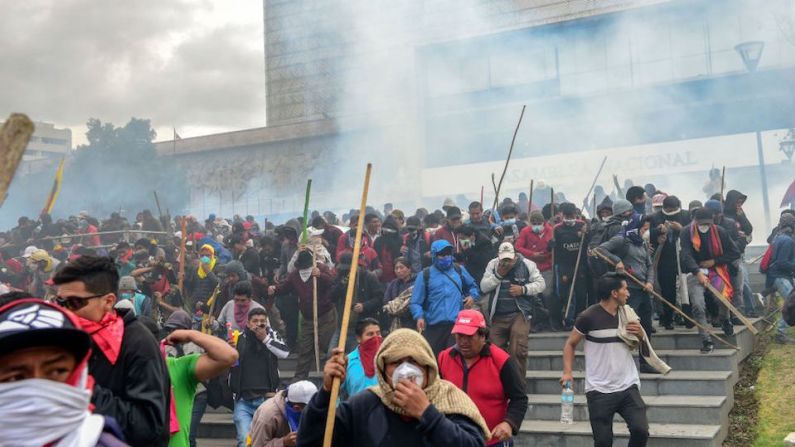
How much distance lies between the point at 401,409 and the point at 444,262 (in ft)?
19.2

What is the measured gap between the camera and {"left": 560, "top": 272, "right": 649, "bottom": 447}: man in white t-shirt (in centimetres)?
732

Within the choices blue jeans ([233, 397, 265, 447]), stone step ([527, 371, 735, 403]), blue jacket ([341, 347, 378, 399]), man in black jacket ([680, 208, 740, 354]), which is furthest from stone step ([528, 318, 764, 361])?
blue jacket ([341, 347, 378, 399])

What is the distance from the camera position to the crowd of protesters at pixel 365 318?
326cm

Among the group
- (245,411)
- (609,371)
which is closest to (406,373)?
(609,371)

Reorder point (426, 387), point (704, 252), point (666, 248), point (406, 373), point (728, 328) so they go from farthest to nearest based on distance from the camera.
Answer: point (666, 248) → point (704, 252) → point (728, 328) → point (426, 387) → point (406, 373)

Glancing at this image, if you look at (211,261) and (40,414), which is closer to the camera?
(40,414)

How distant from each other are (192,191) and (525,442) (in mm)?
32698

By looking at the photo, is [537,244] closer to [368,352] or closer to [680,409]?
[680,409]

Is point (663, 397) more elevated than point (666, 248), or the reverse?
point (666, 248)

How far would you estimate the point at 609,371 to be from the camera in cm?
737

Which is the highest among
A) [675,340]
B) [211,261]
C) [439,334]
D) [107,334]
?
[211,261]

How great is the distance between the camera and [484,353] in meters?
6.37

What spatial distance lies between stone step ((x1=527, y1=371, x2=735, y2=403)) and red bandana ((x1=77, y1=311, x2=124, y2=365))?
718 centimetres

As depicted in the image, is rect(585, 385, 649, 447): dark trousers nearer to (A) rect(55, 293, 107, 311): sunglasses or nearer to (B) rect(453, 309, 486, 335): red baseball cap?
(B) rect(453, 309, 486, 335): red baseball cap
